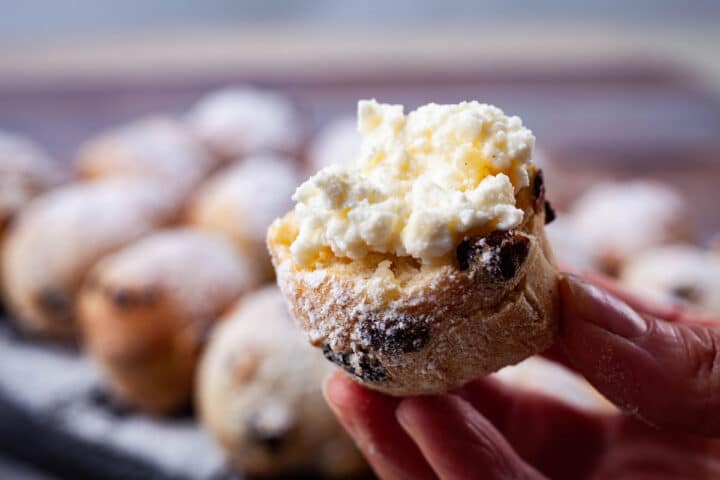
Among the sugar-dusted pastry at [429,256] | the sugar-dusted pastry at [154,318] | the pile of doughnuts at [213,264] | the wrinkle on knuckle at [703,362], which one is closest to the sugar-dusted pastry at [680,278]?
the pile of doughnuts at [213,264]

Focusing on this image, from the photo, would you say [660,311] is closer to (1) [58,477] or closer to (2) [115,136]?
(1) [58,477]

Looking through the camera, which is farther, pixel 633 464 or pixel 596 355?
pixel 633 464

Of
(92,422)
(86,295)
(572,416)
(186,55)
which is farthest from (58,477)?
(186,55)

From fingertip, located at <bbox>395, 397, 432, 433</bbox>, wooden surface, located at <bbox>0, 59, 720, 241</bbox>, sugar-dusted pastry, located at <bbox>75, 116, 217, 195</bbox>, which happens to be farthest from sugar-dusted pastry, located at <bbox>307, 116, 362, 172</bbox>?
fingertip, located at <bbox>395, 397, 432, 433</bbox>

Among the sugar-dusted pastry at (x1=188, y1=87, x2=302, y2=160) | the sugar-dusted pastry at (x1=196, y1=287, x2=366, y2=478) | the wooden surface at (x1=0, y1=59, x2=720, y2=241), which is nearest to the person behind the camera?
the sugar-dusted pastry at (x1=196, y1=287, x2=366, y2=478)

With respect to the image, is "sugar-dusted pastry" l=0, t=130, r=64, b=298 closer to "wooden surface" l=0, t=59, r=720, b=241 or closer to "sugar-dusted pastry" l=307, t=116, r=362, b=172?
"wooden surface" l=0, t=59, r=720, b=241

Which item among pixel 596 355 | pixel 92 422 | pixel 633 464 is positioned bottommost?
pixel 633 464
